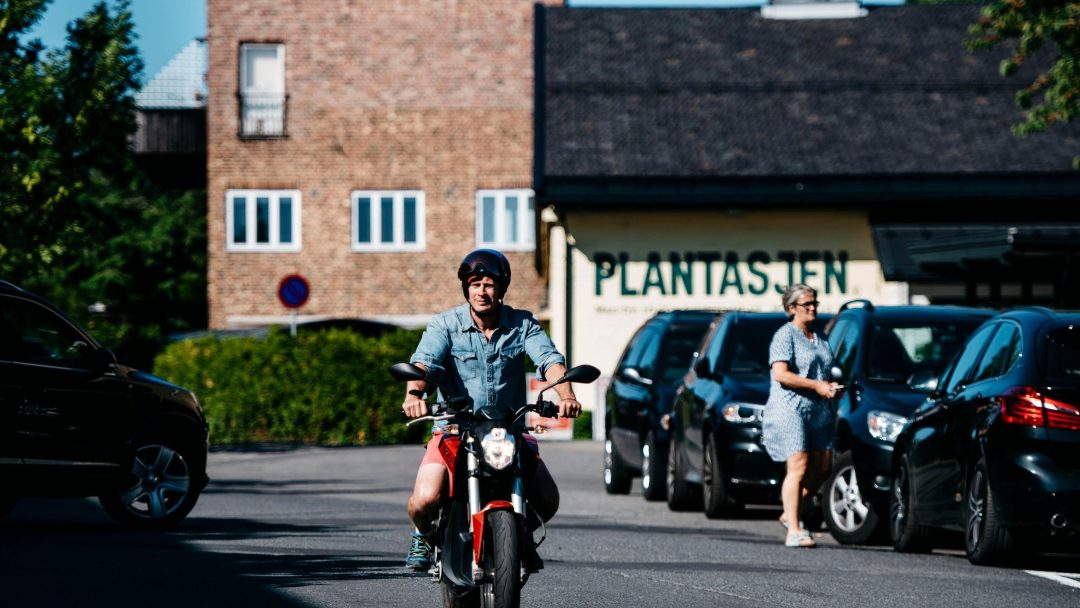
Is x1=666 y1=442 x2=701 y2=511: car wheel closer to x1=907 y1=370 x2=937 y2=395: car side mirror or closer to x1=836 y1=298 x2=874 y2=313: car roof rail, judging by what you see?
x1=836 y1=298 x2=874 y2=313: car roof rail

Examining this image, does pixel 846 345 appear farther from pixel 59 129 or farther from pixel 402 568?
pixel 59 129

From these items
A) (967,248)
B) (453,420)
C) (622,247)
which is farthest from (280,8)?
(453,420)

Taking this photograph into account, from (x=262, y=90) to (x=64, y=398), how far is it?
107 ft

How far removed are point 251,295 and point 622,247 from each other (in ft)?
46.3

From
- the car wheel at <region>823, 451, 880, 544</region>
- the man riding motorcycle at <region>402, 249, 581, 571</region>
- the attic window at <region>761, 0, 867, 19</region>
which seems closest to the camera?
the man riding motorcycle at <region>402, 249, 581, 571</region>

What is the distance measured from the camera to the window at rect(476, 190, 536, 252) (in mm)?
45406

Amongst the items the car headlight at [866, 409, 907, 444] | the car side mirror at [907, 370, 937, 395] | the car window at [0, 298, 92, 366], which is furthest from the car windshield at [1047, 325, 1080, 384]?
the car window at [0, 298, 92, 366]

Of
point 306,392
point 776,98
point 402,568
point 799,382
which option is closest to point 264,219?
point 776,98

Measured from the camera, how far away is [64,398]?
44.3 ft

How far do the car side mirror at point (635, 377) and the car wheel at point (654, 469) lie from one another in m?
0.50

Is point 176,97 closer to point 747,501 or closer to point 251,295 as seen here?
point 251,295

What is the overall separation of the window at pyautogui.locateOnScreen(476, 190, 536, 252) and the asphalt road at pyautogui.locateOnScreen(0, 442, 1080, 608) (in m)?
27.9

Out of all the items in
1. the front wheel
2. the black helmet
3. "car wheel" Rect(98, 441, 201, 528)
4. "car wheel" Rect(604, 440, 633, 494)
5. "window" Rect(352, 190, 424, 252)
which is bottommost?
"car wheel" Rect(604, 440, 633, 494)

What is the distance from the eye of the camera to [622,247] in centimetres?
3434
